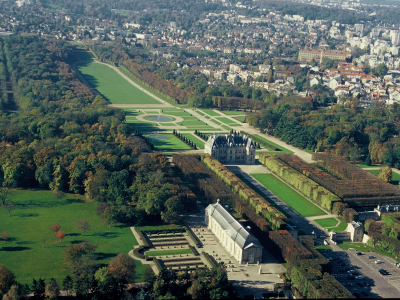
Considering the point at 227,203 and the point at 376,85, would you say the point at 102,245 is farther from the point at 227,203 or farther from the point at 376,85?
the point at 376,85

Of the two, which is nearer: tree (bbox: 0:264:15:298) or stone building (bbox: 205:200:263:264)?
tree (bbox: 0:264:15:298)

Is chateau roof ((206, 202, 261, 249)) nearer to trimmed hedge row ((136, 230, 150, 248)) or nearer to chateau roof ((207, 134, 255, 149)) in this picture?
trimmed hedge row ((136, 230, 150, 248))

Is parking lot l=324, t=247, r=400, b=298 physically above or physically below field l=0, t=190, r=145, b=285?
below

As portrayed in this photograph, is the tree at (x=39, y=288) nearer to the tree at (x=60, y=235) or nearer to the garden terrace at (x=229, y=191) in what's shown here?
the tree at (x=60, y=235)

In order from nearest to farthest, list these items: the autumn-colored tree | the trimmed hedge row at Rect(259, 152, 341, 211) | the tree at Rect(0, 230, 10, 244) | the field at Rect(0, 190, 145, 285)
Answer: the field at Rect(0, 190, 145, 285) < the tree at Rect(0, 230, 10, 244) < the autumn-colored tree < the trimmed hedge row at Rect(259, 152, 341, 211)

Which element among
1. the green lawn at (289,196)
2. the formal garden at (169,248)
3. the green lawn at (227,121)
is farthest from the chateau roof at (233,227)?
the green lawn at (227,121)

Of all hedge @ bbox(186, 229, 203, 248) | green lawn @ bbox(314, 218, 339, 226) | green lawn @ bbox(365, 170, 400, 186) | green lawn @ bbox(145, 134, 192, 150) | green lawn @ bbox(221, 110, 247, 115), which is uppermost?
green lawn @ bbox(221, 110, 247, 115)

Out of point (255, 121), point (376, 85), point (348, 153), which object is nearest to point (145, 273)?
point (348, 153)

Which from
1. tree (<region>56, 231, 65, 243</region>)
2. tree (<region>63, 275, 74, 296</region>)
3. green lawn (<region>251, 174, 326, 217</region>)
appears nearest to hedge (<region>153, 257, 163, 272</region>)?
tree (<region>63, 275, 74, 296</region>)

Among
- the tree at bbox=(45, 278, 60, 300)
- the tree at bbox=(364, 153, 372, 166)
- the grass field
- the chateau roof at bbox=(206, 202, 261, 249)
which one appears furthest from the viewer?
the tree at bbox=(364, 153, 372, 166)
